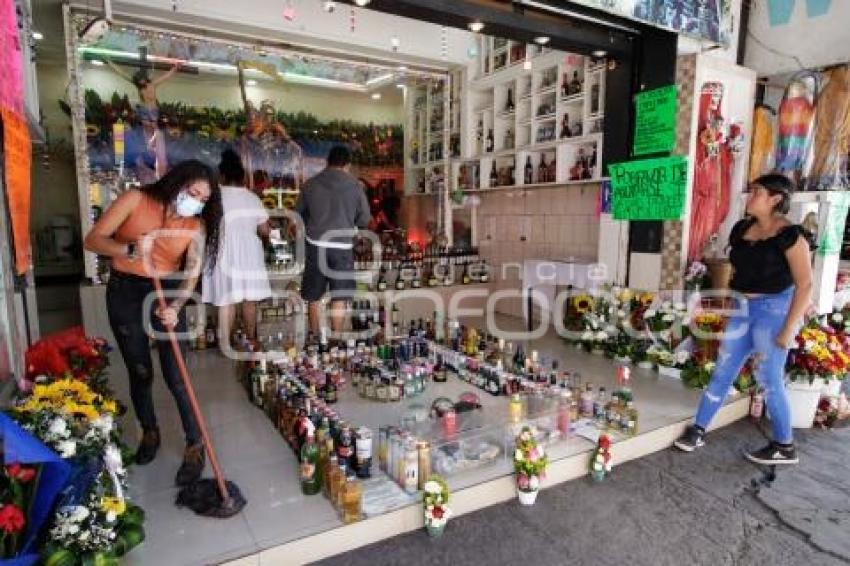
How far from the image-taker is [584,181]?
473 centimetres

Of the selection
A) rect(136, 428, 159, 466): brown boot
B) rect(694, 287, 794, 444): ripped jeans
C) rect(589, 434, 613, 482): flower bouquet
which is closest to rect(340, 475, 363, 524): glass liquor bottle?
rect(136, 428, 159, 466): brown boot

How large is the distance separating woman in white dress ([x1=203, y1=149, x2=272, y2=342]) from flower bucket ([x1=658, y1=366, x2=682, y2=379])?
308 centimetres

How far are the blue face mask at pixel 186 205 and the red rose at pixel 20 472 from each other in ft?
3.46

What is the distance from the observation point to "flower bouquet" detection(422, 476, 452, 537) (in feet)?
6.53

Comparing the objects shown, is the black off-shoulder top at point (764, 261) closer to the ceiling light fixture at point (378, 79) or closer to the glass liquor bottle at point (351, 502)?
the glass liquor bottle at point (351, 502)

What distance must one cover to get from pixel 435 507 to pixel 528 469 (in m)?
0.48

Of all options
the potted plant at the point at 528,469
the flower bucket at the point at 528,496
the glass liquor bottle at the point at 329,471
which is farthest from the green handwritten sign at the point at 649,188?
the glass liquor bottle at the point at 329,471

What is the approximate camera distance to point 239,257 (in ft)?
12.2

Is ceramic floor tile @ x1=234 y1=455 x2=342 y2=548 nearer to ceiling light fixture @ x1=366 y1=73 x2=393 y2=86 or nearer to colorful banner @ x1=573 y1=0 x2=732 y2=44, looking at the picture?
colorful banner @ x1=573 y1=0 x2=732 y2=44

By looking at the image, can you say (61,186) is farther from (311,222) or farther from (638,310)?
(638,310)

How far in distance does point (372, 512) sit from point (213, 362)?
2.44 metres

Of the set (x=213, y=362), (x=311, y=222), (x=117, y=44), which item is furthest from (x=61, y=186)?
(x=311, y=222)

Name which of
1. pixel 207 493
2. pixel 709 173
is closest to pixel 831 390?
pixel 709 173

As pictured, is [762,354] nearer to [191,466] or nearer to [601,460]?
[601,460]
